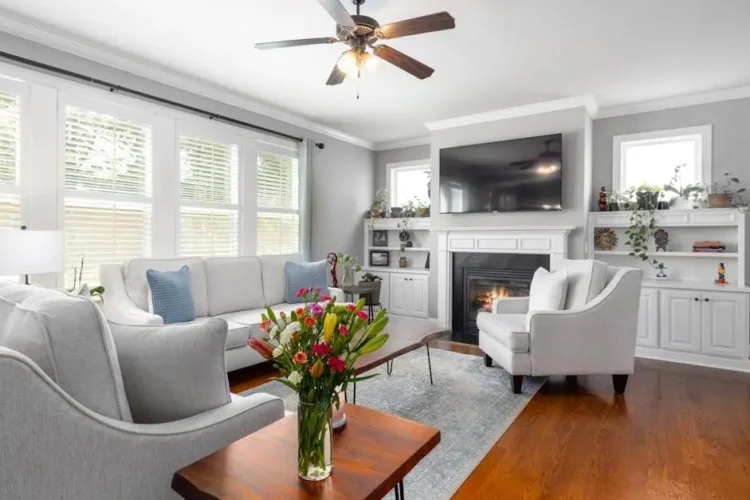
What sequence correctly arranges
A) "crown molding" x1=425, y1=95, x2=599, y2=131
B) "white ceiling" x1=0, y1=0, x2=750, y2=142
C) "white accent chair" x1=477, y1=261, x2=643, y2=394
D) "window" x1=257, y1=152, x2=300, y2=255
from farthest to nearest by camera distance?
"window" x1=257, y1=152, x2=300, y2=255, "crown molding" x1=425, y1=95, x2=599, y2=131, "white accent chair" x1=477, y1=261, x2=643, y2=394, "white ceiling" x1=0, y1=0, x2=750, y2=142

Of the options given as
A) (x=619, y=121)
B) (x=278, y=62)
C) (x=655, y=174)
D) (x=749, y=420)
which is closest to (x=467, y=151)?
(x=619, y=121)

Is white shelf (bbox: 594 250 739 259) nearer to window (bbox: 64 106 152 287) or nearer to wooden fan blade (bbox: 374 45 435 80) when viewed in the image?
wooden fan blade (bbox: 374 45 435 80)

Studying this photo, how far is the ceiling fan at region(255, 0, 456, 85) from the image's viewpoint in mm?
2172

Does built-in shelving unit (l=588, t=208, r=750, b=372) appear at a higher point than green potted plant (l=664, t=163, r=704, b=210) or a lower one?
lower

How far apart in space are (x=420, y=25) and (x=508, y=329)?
2190 mm

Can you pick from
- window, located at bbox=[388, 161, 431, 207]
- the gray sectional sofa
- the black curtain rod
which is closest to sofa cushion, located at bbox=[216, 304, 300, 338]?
the gray sectional sofa

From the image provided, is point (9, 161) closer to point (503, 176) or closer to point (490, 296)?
point (503, 176)

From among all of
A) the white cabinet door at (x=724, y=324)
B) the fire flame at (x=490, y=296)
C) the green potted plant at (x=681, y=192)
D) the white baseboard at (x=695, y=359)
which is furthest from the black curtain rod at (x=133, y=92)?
the white cabinet door at (x=724, y=324)

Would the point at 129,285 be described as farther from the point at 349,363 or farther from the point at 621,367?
the point at 621,367

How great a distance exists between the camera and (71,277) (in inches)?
128

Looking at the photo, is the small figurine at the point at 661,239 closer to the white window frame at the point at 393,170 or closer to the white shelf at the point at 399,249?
the white shelf at the point at 399,249

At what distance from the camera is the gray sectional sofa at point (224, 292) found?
3258 millimetres

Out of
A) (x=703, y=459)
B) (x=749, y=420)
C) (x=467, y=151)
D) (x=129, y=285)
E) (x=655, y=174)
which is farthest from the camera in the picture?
(x=467, y=151)

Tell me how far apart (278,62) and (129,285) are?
2.21 meters
